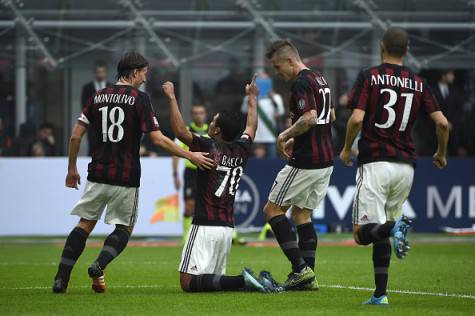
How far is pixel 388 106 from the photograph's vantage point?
897 cm

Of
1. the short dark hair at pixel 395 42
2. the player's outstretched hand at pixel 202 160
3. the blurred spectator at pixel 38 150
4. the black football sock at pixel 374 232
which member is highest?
the short dark hair at pixel 395 42

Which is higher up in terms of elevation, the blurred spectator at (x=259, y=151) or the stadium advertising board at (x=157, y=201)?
the blurred spectator at (x=259, y=151)

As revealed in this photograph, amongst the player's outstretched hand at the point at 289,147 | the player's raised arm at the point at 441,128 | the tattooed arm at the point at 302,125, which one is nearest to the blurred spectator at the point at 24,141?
the player's outstretched hand at the point at 289,147

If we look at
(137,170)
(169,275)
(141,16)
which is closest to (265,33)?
(141,16)

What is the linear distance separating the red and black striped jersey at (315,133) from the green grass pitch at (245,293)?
1183mm

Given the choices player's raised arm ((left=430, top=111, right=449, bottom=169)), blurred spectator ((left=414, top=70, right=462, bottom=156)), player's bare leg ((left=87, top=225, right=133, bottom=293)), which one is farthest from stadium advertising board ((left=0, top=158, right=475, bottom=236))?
player's raised arm ((left=430, top=111, right=449, bottom=169))

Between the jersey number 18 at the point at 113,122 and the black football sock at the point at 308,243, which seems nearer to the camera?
the jersey number 18 at the point at 113,122

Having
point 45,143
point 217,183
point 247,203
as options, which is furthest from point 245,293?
point 45,143

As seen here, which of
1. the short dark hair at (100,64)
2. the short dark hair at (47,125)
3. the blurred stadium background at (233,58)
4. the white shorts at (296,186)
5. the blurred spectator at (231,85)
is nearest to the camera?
the white shorts at (296,186)

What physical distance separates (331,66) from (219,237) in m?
12.3

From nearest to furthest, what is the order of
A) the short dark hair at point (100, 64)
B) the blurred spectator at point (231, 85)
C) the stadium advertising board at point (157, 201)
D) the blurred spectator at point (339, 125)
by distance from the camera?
the stadium advertising board at point (157, 201)
the short dark hair at point (100, 64)
the blurred spectator at point (339, 125)
the blurred spectator at point (231, 85)

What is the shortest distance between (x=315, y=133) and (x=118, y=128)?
1810mm

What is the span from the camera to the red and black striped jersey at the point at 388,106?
8914 millimetres

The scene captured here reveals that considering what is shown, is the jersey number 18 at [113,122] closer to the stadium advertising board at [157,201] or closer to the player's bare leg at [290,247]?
the player's bare leg at [290,247]
